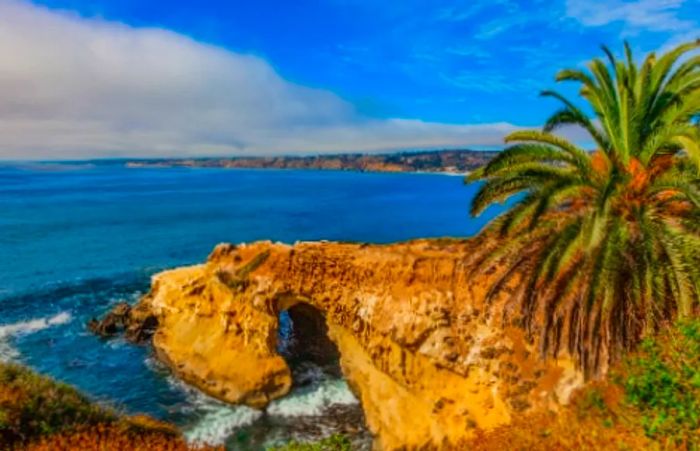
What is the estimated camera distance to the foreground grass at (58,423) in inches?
371

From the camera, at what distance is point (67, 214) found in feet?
320

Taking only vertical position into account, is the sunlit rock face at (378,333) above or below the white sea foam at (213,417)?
above

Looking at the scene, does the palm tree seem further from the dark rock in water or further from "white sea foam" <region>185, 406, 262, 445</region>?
the dark rock in water

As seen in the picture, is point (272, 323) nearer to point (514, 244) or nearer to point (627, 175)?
point (514, 244)

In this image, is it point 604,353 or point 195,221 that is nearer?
point 604,353

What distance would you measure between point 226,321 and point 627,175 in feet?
70.2

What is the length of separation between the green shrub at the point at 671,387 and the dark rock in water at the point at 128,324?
31.3m

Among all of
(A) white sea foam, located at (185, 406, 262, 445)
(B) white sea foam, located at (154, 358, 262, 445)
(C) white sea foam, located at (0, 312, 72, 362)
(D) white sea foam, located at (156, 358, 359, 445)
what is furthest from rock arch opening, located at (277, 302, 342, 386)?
(C) white sea foam, located at (0, 312, 72, 362)

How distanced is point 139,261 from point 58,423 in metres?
47.8

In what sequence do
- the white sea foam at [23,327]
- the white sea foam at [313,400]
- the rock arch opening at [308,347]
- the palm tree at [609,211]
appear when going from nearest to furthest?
the palm tree at [609,211], the white sea foam at [313,400], the rock arch opening at [308,347], the white sea foam at [23,327]

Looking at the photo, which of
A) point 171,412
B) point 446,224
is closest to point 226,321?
point 171,412

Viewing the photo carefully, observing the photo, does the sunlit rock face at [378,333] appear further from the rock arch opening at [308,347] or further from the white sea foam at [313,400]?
the white sea foam at [313,400]

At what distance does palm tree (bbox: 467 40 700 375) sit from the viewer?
11359 mm

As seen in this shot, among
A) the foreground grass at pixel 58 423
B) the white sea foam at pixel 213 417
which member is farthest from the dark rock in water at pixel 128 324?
the foreground grass at pixel 58 423
